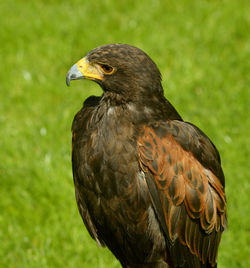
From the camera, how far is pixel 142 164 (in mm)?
3555

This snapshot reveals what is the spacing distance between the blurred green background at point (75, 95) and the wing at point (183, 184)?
124 centimetres

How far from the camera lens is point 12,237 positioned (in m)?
5.06

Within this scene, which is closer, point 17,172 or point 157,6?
point 17,172

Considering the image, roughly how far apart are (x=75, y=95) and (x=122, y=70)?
10.4ft

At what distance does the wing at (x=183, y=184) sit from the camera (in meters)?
3.55

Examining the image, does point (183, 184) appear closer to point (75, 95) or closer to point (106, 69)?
point (106, 69)

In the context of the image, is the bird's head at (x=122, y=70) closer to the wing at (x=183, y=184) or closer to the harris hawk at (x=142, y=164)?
the harris hawk at (x=142, y=164)

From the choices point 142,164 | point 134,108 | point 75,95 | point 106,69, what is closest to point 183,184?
Answer: point 142,164

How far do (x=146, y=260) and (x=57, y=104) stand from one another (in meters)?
2.98

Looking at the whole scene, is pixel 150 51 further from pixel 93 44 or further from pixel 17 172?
pixel 17 172

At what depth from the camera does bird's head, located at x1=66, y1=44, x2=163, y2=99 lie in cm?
352

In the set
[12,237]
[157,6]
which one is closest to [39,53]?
[157,6]

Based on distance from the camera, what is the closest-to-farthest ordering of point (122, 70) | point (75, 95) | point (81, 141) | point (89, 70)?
1. point (122, 70)
2. point (89, 70)
3. point (81, 141)
4. point (75, 95)

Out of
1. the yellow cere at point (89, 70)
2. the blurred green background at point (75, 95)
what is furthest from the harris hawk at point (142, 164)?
the blurred green background at point (75, 95)
